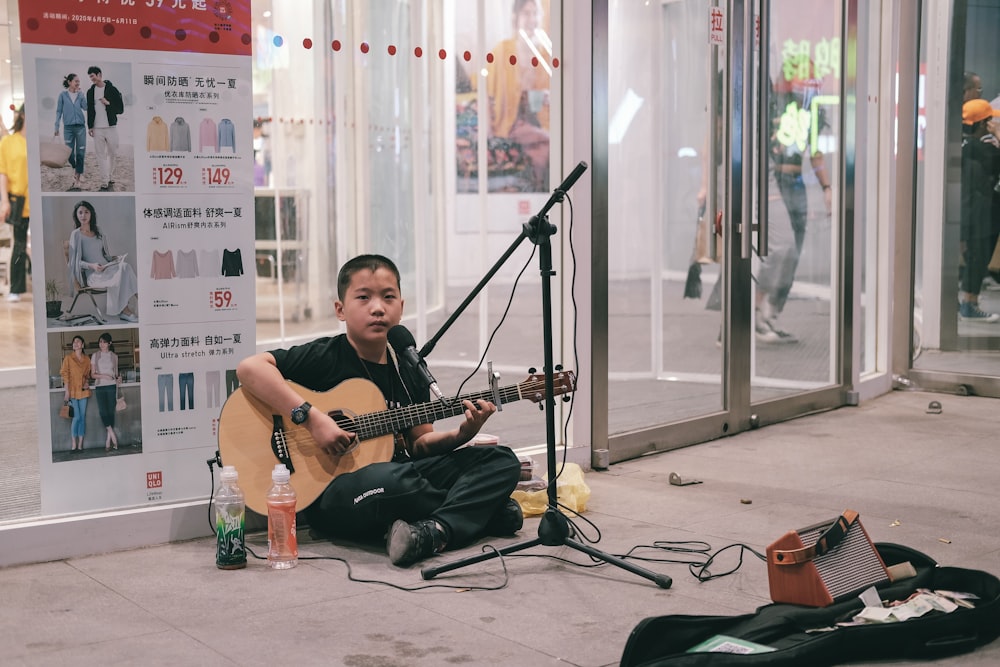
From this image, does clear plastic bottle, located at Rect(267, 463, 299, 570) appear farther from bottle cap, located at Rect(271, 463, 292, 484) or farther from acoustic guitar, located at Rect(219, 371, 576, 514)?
acoustic guitar, located at Rect(219, 371, 576, 514)

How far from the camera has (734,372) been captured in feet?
17.5

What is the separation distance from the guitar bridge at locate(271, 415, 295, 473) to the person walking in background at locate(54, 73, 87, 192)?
864 millimetres

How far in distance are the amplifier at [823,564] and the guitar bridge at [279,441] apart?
57.4 inches

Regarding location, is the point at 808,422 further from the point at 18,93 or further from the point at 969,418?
the point at 18,93

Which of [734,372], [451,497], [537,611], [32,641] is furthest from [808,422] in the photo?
[32,641]

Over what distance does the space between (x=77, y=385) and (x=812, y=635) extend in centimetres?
211

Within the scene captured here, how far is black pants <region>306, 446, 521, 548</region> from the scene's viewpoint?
346 centimetres

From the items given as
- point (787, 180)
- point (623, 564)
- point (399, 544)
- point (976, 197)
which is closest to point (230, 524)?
point (399, 544)

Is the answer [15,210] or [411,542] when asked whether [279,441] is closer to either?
[411,542]

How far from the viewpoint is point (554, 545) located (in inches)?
132

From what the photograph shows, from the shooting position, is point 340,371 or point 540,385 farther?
point 340,371

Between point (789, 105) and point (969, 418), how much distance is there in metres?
1.73

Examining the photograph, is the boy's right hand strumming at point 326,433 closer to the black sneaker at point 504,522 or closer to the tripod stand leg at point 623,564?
the black sneaker at point 504,522

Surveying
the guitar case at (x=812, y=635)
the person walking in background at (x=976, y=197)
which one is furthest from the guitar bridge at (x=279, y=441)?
the person walking in background at (x=976, y=197)
